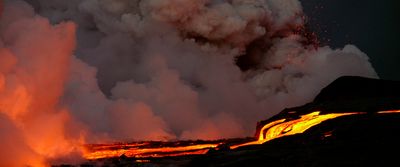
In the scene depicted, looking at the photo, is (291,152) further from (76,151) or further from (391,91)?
(391,91)

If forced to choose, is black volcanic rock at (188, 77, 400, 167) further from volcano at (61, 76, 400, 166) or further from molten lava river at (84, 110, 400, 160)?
molten lava river at (84, 110, 400, 160)

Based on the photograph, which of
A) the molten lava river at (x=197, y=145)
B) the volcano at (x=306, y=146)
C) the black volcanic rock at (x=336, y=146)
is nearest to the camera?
the black volcanic rock at (x=336, y=146)

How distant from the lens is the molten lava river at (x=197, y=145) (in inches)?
611

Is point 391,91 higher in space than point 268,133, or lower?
higher

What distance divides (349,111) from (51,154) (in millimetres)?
9077

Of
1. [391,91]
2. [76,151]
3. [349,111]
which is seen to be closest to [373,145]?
[349,111]

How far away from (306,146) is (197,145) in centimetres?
617

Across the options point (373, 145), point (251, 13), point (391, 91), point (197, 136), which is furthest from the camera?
point (251, 13)

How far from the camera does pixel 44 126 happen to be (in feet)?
59.8

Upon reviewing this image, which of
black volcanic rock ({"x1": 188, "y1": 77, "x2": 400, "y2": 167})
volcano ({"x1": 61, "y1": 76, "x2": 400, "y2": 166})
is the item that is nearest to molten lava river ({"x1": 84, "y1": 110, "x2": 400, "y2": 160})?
volcano ({"x1": 61, "y1": 76, "x2": 400, "y2": 166})

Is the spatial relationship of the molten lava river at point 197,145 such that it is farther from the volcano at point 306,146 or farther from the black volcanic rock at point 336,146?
the black volcanic rock at point 336,146

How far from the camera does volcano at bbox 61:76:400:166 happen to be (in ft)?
34.7

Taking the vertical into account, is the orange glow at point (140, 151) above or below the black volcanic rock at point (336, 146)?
above

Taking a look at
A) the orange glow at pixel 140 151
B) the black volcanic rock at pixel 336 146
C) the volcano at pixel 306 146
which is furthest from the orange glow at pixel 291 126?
the orange glow at pixel 140 151
